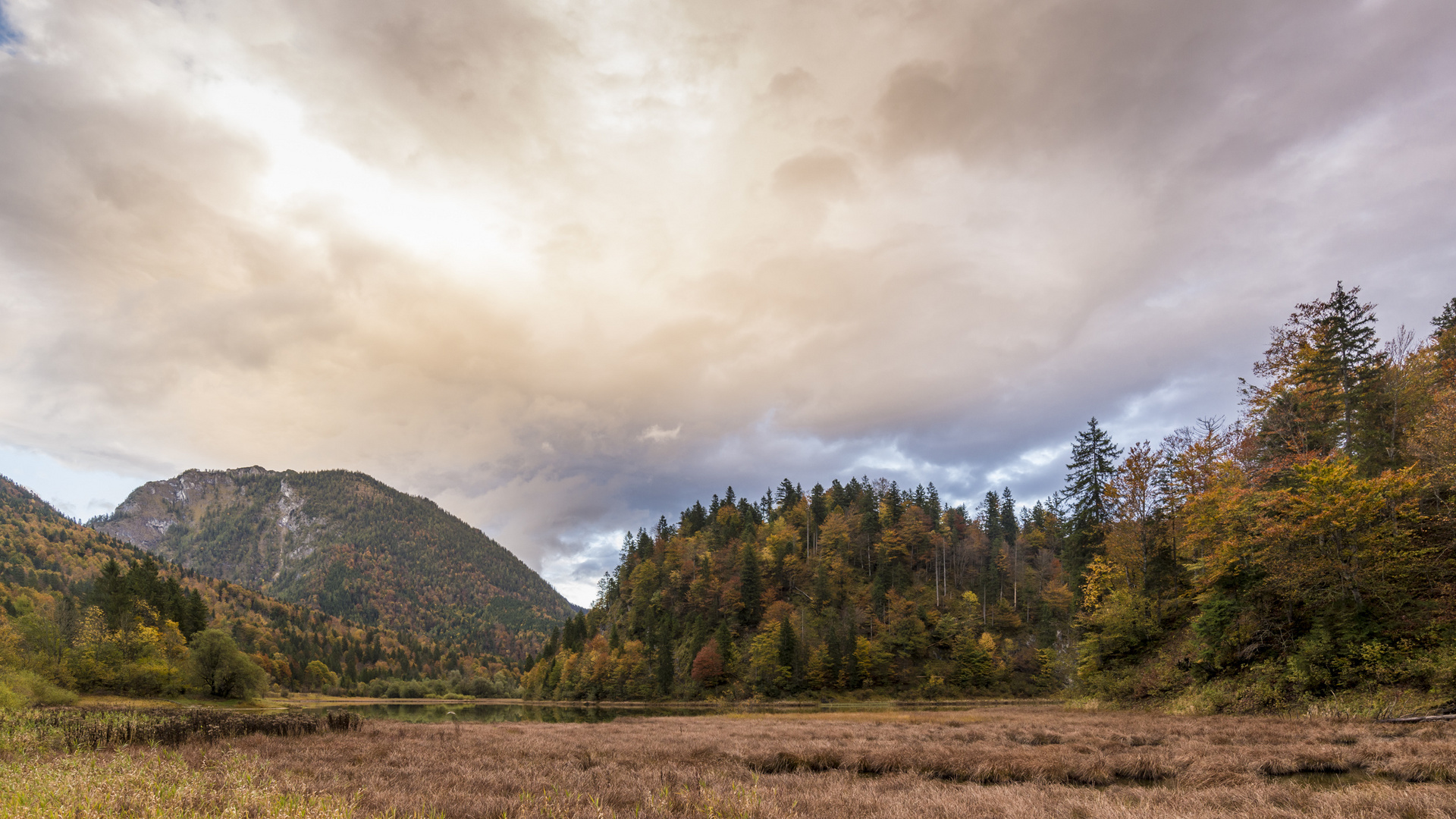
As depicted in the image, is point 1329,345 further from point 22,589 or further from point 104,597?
point 22,589

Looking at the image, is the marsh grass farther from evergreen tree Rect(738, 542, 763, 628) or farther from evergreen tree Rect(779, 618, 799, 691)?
evergreen tree Rect(738, 542, 763, 628)

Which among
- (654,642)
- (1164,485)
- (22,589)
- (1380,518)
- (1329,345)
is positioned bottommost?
(654,642)

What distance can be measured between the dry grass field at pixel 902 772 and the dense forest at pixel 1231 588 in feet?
27.6

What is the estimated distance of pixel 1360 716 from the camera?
2489cm

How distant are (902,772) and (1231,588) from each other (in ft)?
115

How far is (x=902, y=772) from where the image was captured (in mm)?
16453

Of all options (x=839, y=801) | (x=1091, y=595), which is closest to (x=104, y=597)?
(x=839, y=801)

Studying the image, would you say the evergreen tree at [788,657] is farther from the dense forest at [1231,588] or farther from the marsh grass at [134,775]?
the marsh grass at [134,775]

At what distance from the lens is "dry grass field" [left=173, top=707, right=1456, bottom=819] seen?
1061 cm

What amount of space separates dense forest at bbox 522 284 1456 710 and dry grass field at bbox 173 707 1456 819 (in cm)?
842

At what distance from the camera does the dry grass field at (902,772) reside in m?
10.6

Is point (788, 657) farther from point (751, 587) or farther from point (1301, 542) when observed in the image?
point (1301, 542)

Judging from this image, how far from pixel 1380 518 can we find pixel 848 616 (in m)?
78.5

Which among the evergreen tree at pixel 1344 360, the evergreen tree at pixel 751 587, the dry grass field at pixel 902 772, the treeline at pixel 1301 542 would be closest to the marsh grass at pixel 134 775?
the dry grass field at pixel 902 772
